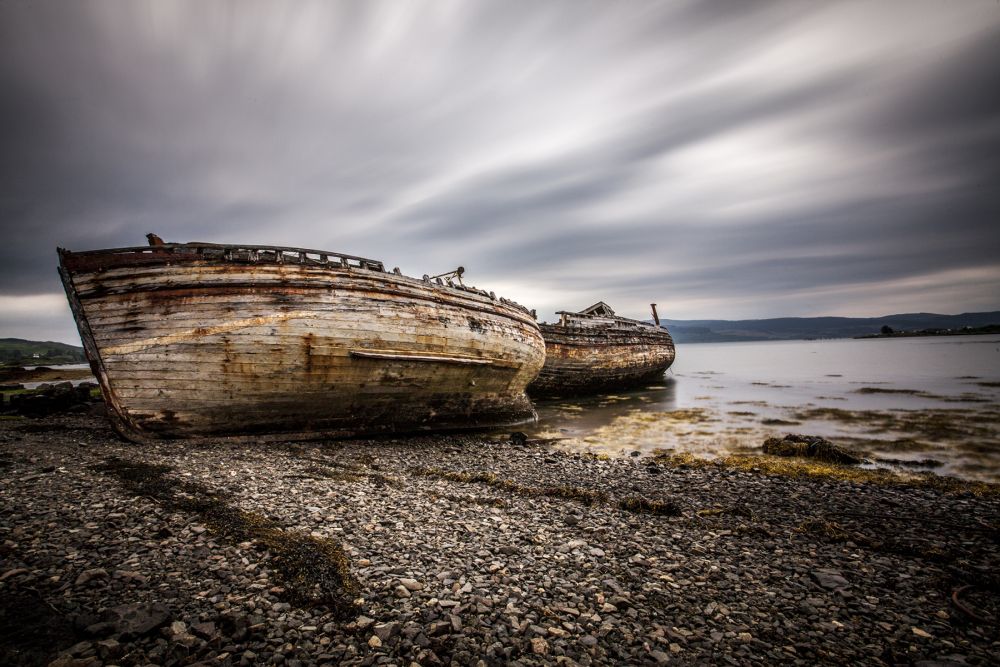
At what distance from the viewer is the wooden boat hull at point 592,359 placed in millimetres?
23453

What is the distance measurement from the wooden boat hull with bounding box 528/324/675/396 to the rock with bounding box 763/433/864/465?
12069 millimetres

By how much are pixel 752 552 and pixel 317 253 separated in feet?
34.6

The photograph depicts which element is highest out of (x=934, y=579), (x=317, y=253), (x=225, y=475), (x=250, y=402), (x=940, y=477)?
(x=317, y=253)

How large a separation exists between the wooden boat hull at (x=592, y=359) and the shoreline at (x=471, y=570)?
15.7 metres

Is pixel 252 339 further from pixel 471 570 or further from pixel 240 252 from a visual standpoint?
pixel 471 570

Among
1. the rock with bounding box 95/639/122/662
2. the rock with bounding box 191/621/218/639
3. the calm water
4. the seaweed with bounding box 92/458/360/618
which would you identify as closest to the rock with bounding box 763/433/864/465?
the calm water

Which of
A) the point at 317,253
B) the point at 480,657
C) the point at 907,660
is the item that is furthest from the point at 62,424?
the point at 907,660

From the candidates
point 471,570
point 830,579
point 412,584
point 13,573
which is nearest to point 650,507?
point 830,579

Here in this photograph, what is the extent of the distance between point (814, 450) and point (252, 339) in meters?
14.6

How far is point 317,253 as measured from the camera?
10.4 meters

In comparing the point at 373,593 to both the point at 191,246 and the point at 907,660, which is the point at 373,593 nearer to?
the point at 907,660

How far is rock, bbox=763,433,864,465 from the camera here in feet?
35.0

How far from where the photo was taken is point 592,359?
2548 cm

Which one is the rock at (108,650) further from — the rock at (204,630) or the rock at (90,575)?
the rock at (90,575)
